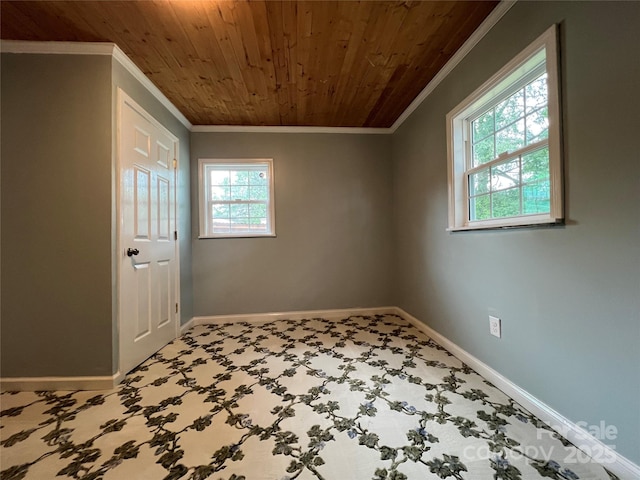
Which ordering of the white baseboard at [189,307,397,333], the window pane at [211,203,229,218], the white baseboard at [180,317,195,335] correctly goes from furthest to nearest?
the window pane at [211,203,229,218] < the white baseboard at [189,307,397,333] < the white baseboard at [180,317,195,335]

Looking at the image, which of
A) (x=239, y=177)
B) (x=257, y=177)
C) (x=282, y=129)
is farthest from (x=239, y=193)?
(x=282, y=129)

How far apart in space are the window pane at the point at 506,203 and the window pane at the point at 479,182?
0.13 meters

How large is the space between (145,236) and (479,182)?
2.71 meters

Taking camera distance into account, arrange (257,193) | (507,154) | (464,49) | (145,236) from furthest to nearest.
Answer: (257,193) → (145,236) → (464,49) → (507,154)

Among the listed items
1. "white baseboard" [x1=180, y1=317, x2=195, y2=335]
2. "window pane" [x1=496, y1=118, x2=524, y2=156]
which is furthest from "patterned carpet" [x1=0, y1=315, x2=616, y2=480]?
"window pane" [x1=496, y1=118, x2=524, y2=156]

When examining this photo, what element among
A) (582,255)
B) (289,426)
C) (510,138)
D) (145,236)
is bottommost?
(289,426)

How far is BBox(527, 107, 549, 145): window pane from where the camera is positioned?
1.34 metres

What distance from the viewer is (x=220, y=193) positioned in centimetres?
319

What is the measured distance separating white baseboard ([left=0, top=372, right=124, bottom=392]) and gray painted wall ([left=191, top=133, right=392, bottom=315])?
4.33 feet

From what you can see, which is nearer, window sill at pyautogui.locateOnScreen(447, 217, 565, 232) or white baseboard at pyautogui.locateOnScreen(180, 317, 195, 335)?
window sill at pyautogui.locateOnScreen(447, 217, 565, 232)

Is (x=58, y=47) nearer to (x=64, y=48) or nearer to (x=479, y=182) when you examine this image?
(x=64, y=48)

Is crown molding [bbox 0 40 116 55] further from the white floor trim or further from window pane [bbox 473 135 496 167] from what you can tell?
window pane [bbox 473 135 496 167]

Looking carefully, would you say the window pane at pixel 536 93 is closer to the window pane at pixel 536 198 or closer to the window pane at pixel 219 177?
the window pane at pixel 536 198

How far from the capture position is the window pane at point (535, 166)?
1.36m
